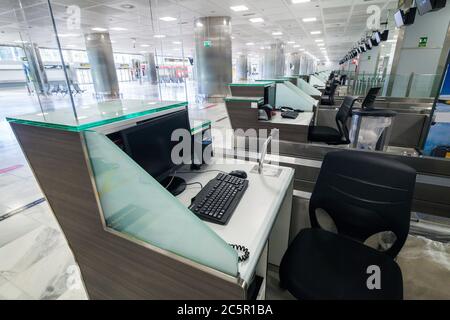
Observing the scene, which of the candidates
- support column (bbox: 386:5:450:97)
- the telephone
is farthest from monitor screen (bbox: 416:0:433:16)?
support column (bbox: 386:5:450:97)

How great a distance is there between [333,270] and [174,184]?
0.92m

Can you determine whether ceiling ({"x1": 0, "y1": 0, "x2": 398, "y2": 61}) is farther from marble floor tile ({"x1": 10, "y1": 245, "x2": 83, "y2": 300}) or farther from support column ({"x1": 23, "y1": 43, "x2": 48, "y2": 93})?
marble floor tile ({"x1": 10, "y1": 245, "x2": 83, "y2": 300})

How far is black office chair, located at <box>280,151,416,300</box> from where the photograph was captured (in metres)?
1.03

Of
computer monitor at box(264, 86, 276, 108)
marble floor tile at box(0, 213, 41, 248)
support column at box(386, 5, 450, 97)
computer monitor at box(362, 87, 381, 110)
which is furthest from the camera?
support column at box(386, 5, 450, 97)

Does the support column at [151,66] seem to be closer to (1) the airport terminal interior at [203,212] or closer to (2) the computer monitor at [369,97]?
(2) the computer monitor at [369,97]

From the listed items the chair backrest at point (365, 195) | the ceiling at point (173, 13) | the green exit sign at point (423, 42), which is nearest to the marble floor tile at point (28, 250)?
the chair backrest at point (365, 195)

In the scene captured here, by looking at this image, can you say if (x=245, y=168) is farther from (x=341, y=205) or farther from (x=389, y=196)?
(x=389, y=196)

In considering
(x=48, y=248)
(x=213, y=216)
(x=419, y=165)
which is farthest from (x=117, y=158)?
(x=419, y=165)

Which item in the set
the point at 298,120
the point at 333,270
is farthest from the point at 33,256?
the point at 298,120

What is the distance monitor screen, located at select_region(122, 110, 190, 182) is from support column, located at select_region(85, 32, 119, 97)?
1084cm

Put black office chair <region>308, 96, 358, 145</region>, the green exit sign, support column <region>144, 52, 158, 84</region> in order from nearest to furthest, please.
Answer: black office chair <region>308, 96, 358, 145</region> < the green exit sign < support column <region>144, 52, 158, 84</region>

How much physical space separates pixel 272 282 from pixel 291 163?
37.1 inches

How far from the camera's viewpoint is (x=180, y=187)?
133 cm
